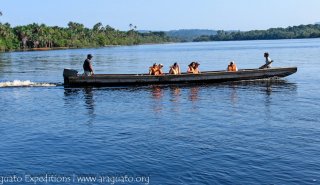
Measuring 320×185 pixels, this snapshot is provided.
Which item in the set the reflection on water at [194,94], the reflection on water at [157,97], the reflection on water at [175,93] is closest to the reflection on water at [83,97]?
the reflection on water at [157,97]

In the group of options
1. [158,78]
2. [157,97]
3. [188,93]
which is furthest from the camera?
[158,78]

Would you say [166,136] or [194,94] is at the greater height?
[194,94]

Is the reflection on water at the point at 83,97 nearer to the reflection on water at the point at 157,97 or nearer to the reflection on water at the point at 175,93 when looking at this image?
the reflection on water at the point at 157,97

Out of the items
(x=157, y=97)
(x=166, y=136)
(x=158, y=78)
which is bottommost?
(x=166, y=136)

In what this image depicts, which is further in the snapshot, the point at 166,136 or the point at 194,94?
the point at 194,94

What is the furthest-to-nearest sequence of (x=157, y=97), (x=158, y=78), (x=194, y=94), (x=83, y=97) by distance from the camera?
(x=158, y=78), (x=194, y=94), (x=83, y=97), (x=157, y=97)

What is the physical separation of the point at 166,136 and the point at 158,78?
1632cm

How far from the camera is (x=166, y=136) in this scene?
17.8 m

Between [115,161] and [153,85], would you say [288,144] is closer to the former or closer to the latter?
[115,161]

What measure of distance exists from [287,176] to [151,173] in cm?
391

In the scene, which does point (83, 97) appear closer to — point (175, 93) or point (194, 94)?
point (175, 93)

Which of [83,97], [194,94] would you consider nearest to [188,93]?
[194,94]

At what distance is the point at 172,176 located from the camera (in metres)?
13.1

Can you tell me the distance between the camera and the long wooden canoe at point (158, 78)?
32781 mm
